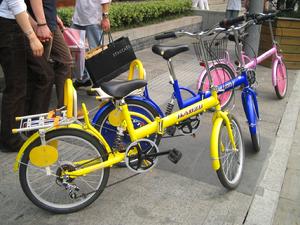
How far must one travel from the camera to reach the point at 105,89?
2.82 m

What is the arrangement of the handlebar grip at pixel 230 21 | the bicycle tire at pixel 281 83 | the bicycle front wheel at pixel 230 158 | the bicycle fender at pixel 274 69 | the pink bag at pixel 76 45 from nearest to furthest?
the bicycle front wheel at pixel 230 158, the handlebar grip at pixel 230 21, the pink bag at pixel 76 45, the bicycle fender at pixel 274 69, the bicycle tire at pixel 281 83

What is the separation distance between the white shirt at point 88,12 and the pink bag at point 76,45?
0.76 ft

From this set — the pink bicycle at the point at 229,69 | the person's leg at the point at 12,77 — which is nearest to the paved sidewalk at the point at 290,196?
the pink bicycle at the point at 229,69

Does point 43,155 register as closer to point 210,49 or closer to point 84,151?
point 84,151

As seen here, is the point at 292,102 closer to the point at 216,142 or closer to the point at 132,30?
the point at 216,142

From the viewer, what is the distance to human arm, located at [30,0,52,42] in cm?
320

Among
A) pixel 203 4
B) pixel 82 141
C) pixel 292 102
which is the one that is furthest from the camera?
pixel 203 4

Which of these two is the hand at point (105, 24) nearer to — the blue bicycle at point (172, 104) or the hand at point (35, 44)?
the blue bicycle at point (172, 104)

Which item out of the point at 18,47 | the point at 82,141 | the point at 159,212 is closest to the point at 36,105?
the point at 18,47

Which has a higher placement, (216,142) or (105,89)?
(105,89)

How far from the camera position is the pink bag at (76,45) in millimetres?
4672

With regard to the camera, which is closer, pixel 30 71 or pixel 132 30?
pixel 30 71

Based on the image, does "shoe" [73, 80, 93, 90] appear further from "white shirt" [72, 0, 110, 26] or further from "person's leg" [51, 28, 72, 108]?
"person's leg" [51, 28, 72, 108]

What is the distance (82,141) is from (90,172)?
9.7 inches
